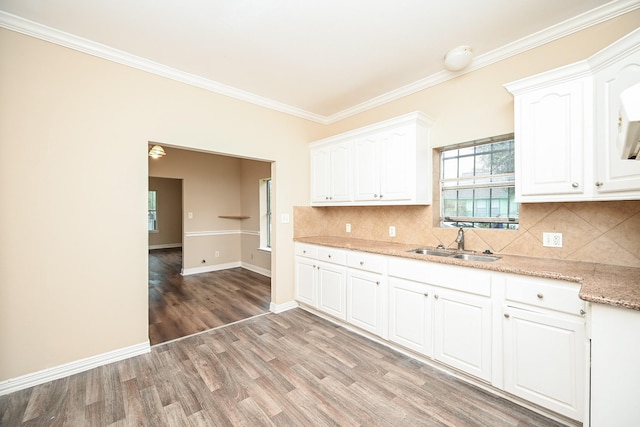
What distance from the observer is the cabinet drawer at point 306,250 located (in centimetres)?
339

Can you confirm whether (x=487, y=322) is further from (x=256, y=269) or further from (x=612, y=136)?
(x=256, y=269)

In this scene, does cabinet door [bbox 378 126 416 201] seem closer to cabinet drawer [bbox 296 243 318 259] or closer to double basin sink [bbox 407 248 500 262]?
double basin sink [bbox 407 248 500 262]

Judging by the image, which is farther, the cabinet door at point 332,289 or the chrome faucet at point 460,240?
the cabinet door at point 332,289

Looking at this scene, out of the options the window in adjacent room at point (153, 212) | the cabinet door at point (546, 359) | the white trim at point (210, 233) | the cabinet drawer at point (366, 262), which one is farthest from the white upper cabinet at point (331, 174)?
the window in adjacent room at point (153, 212)

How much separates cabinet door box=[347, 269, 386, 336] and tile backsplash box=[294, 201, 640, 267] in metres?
0.67

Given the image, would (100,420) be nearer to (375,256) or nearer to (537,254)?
(375,256)

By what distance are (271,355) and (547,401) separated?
6.73 ft

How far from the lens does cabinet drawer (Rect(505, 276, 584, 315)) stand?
160cm

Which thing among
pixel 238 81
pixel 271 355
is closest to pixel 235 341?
pixel 271 355

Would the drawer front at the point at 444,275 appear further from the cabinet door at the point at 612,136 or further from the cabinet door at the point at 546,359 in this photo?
the cabinet door at the point at 612,136

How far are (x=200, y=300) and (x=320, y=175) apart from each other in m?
2.56

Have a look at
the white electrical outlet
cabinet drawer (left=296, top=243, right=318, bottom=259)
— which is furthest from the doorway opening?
the white electrical outlet

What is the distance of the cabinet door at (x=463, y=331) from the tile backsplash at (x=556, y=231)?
2.22ft

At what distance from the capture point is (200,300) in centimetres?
397
